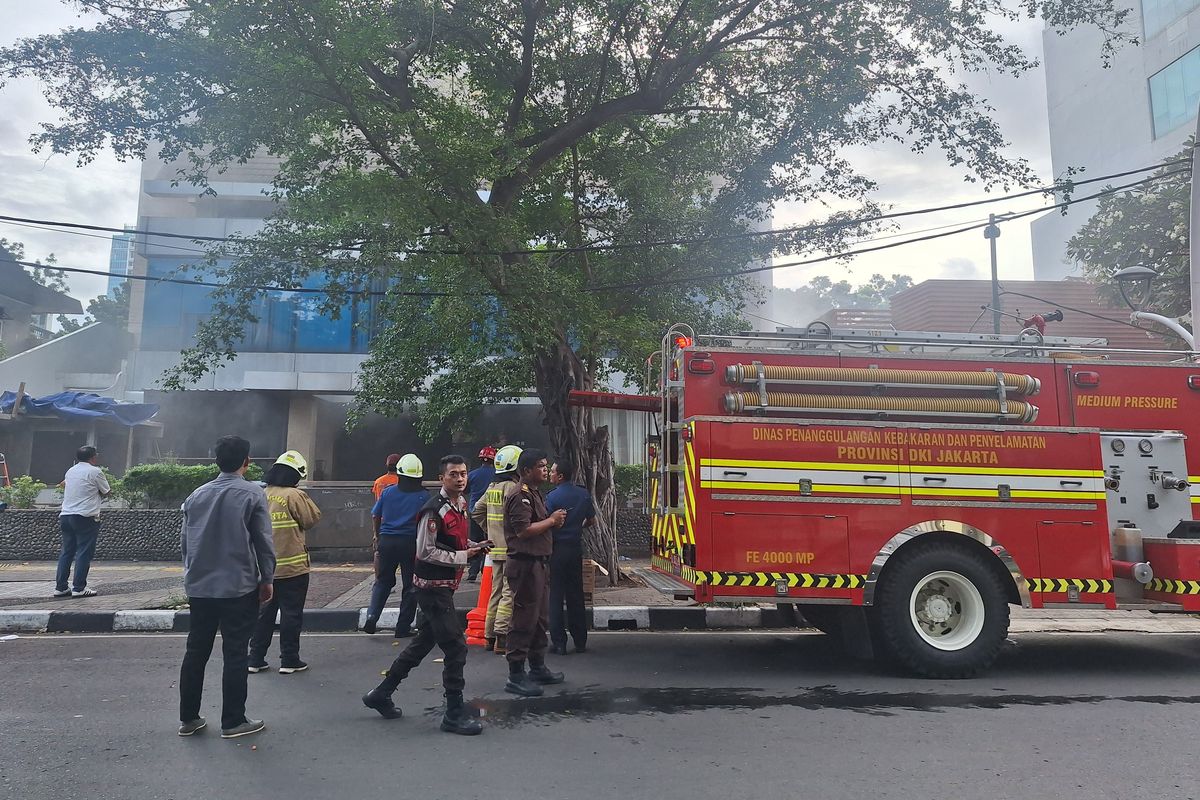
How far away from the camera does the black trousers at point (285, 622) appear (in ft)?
20.1

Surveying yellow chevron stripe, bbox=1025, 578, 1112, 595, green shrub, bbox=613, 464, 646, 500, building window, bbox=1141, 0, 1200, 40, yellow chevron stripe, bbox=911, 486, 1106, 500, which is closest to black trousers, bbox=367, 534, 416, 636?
yellow chevron stripe, bbox=911, 486, 1106, 500

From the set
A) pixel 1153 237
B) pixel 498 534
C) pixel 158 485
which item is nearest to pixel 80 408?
pixel 158 485

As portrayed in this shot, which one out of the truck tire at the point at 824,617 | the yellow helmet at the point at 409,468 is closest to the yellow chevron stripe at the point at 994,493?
the truck tire at the point at 824,617

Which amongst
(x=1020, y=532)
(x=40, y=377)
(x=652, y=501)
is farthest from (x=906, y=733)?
(x=40, y=377)

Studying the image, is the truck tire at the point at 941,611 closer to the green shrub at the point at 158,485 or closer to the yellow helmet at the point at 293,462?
the yellow helmet at the point at 293,462

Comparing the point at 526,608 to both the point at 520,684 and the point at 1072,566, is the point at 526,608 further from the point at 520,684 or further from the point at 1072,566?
the point at 1072,566

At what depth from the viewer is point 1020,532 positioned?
20.7ft

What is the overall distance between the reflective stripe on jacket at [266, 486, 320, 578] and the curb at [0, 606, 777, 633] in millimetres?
2027

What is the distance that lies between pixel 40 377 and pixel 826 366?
29903 millimetres

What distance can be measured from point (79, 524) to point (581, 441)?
601 centimetres

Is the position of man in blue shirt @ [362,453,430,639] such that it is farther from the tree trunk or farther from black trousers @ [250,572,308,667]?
the tree trunk

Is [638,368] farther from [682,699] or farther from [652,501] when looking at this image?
[682,699]

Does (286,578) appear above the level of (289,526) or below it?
below

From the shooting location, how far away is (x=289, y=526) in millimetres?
6176
